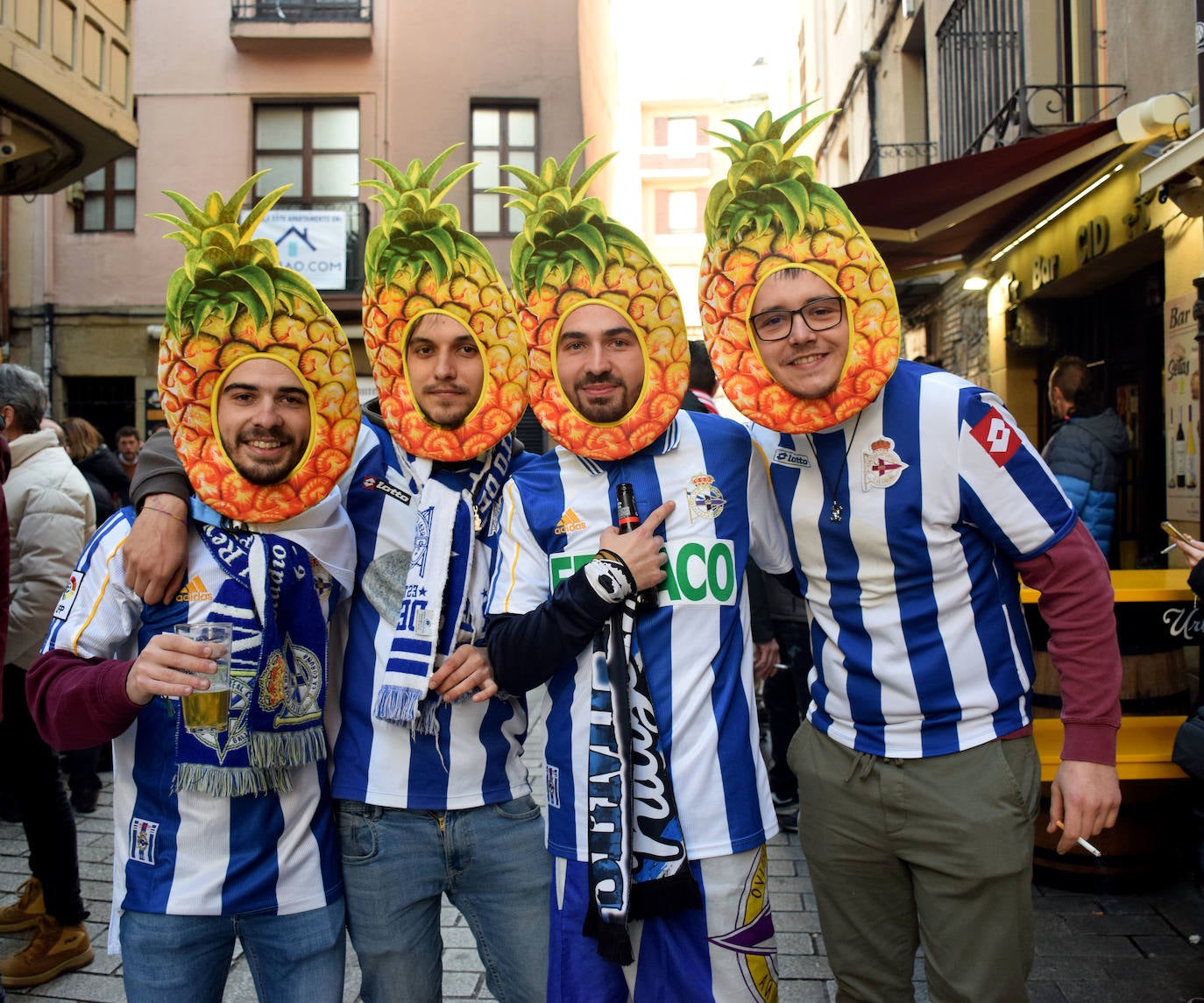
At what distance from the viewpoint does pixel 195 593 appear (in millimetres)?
2012

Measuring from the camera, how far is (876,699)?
2062 millimetres

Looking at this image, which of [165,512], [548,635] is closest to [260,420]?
[165,512]

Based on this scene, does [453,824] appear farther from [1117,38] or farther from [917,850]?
[1117,38]

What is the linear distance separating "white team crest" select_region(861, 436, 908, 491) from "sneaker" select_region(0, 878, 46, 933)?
3248mm

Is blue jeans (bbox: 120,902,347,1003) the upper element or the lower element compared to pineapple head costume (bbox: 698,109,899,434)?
lower

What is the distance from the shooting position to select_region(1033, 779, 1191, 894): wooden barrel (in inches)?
142

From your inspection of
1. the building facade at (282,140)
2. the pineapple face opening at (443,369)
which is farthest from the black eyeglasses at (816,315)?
the building facade at (282,140)

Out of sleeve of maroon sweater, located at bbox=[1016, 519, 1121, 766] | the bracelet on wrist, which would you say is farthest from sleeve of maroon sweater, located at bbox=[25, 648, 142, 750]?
sleeve of maroon sweater, located at bbox=[1016, 519, 1121, 766]

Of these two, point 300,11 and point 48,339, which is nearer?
point 48,339

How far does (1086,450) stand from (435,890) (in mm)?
4069

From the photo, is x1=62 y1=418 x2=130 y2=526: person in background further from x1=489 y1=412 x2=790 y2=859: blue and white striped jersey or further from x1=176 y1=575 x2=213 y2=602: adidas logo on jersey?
x1=489 y1=412 x2=790 y2=859: blue and white striped jersey

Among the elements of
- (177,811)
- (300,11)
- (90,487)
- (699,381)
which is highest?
(300,11)

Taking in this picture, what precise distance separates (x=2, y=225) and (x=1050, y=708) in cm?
1391

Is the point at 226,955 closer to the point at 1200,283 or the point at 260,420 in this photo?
the point at 260,420
